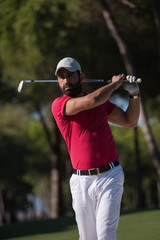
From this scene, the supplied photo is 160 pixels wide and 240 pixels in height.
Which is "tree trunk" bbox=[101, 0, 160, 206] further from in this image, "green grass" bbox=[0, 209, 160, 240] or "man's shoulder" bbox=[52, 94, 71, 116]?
"man's shoulder" bbox=[52, 94, 71, 116]

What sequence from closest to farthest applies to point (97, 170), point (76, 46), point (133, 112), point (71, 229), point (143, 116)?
point (97, 170) → point (133, 112) → point (71, 229) → point (143, 116) → point (76, 46)

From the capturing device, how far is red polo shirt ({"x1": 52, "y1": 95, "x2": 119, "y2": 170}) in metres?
3.60

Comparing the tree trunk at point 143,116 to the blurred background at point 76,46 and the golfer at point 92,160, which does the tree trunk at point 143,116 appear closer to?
the blurred background at point 76,46

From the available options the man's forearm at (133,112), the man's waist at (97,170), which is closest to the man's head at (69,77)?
the man's forearm at (133,112)

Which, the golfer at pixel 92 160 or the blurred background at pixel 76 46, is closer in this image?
the golfer at pixel 92 160

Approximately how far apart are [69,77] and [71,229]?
586 cm

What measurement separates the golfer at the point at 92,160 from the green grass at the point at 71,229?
3636 mm

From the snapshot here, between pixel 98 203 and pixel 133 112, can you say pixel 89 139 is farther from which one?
pixel 133 112

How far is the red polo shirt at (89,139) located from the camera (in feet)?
11.8

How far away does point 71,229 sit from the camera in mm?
9016

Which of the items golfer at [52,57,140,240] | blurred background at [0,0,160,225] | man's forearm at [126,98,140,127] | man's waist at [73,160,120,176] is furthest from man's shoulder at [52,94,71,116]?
blurred background at [0,0,160,225]

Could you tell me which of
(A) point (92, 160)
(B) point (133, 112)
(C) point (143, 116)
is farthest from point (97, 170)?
(C) point (143, 116)

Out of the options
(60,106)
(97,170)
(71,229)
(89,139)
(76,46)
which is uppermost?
(76,46)

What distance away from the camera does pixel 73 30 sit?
1672 centimetres
